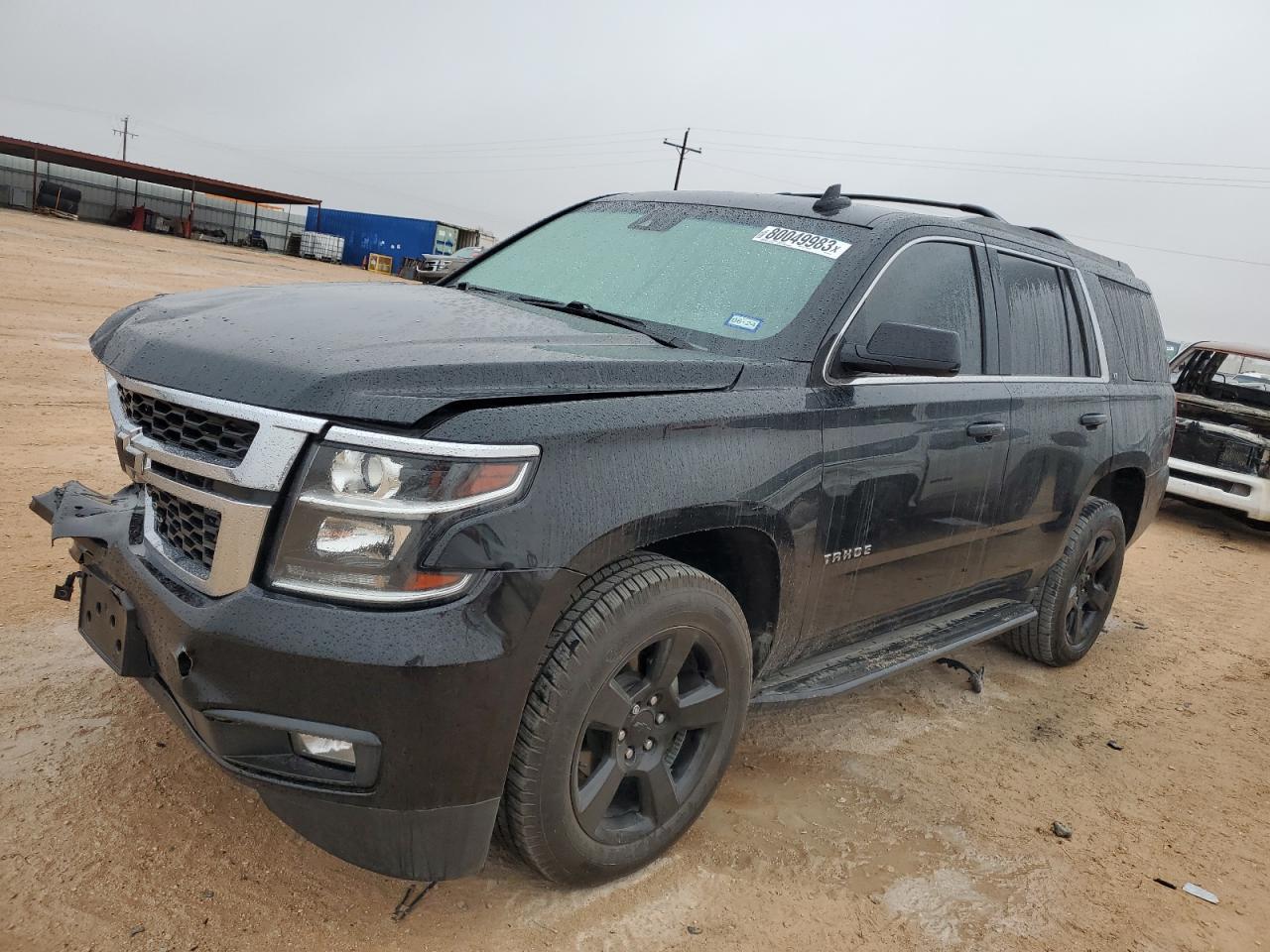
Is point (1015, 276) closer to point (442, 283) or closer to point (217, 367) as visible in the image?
point (442, 283)

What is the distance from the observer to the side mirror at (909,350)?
2.75 meters

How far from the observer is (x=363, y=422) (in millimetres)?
1979

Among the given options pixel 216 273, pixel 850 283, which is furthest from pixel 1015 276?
pixel 216 273

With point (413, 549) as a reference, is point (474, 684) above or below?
below

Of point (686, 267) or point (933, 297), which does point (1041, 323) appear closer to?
point (933, 297)

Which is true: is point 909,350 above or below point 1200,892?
above

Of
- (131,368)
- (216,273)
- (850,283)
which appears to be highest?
(850,283)

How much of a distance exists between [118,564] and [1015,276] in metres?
3.31

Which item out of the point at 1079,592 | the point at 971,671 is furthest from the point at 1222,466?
the point at 971,671

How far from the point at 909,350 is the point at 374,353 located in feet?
4.87

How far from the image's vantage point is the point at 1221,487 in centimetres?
911

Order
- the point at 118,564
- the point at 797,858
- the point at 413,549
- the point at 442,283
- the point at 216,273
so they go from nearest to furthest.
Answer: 1. the point at 413,549
2. the point at 118,564
3. the point at 797,858
4. the point at 442,283
5. the point at 216,273

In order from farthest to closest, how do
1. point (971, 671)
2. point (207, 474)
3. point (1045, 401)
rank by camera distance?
point (971, 671)
point (1045, 401)
point (207, 474)

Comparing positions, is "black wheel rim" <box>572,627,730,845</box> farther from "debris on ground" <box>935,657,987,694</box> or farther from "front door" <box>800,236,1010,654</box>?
"debris on ground" <box>935,657,987,694</box>
